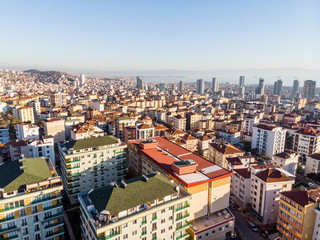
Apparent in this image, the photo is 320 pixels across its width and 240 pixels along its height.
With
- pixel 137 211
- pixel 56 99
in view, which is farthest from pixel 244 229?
pixel 56 99

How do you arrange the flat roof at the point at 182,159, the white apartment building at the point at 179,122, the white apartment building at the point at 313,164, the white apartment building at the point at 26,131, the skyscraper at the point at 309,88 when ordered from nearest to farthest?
1. the flat roof at the point at 182,159
2. the white apartment building at the point at 313,164
3. the white apartment building at the point at 26,131
4. the white apartment building at the point at 179,122
5. the skyscraper at the point at 309,88

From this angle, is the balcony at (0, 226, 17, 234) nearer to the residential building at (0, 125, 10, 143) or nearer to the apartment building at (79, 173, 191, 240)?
the apartment building at (79, 173, 191, 240)

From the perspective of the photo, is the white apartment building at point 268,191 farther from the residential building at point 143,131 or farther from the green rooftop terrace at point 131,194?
the residential building at point 143,131

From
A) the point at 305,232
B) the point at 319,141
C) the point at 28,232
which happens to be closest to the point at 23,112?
the point at 28,232

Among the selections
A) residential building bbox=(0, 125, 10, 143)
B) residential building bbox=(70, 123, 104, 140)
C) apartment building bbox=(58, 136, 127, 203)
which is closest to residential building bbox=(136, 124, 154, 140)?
residential building bbox=(70, 123, 104, 140)

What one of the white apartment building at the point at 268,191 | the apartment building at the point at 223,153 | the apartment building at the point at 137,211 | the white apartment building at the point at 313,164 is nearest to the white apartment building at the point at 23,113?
the apartment building at the point at 223,153

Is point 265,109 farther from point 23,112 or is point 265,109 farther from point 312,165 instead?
point 23,112
